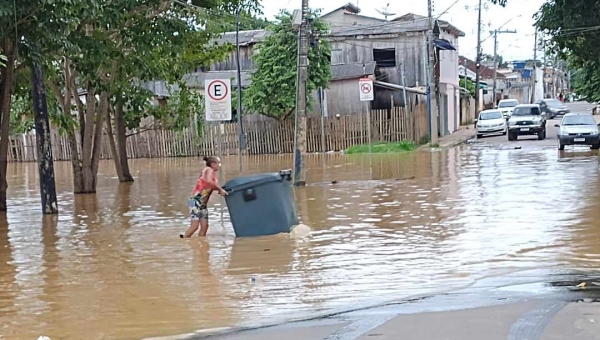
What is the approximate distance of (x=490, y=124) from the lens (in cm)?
4712

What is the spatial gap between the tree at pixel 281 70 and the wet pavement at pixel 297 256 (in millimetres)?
18385

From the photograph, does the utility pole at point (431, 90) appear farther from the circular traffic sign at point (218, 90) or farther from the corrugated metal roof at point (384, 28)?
the circular traffic sign at point (218, 90)

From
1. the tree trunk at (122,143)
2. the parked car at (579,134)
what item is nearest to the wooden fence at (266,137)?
the parked car at (579,134)

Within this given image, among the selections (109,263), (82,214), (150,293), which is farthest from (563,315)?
(82,214)

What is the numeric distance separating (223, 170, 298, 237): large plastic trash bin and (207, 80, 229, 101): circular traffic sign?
375 cm

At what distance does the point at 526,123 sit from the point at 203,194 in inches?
1239

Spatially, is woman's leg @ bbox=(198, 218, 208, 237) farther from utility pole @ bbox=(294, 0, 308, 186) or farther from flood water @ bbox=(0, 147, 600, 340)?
utility pole @ bbox=(294, 0, 308, 186)

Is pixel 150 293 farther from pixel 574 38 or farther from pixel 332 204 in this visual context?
pixel 574 38

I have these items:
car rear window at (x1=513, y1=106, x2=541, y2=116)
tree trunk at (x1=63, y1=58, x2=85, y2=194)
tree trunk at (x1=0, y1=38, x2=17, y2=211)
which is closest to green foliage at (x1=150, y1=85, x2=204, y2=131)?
tree trunk at (x1=63, y1=58, x2=85, y2=194)

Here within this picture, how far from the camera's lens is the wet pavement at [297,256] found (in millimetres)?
9164

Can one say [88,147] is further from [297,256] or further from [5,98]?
[297,256]

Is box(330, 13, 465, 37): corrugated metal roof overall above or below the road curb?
above

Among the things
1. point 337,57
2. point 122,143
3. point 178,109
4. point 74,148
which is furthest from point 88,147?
point 337,57

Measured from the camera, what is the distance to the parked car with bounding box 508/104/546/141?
43.0 metres
